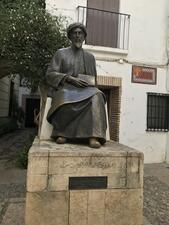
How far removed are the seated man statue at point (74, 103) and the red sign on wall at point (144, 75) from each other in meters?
5.76

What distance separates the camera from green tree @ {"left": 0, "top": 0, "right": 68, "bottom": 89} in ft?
27.0

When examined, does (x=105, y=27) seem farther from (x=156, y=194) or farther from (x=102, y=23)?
(x=156, y=194)

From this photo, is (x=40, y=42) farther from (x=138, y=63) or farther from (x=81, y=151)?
(x=81, y=151)

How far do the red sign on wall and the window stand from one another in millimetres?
449

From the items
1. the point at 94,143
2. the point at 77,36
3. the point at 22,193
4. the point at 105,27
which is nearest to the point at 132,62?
the point at 105,27

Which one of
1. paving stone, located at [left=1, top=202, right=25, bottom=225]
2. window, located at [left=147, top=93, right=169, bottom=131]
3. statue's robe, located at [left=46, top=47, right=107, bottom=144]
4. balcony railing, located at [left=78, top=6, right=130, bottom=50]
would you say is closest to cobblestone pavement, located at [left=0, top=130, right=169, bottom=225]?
paving stone, located at [left=1, top=202, right=25, bottom=225]

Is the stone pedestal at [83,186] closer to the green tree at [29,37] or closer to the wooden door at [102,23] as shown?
the green tree at [29,37]

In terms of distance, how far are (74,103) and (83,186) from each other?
106 cm

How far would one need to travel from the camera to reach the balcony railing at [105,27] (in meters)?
10.1

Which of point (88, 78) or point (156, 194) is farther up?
point (88, 78)

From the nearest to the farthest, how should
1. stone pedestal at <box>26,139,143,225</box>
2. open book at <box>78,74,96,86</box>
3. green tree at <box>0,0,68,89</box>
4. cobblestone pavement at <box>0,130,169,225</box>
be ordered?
stone pedestal at <box>26,139,143,225</box>, open book at <box>78,74,96,86</box>, cobblestone pavement at <box>0,130,169,225</box>, green tree at <box>0,0,68,89</box>

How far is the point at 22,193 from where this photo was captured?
21.9 ft

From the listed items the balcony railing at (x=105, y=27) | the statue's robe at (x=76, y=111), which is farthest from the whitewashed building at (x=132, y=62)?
the statue's robe at (x=76, y=111)

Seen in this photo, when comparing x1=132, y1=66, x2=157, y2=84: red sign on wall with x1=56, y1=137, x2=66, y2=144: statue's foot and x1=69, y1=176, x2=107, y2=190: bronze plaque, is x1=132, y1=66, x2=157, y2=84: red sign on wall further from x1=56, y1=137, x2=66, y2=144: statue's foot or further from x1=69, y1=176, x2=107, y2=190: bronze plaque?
x1=69, y1=176, x2=107, y2=190: bronze plaque
